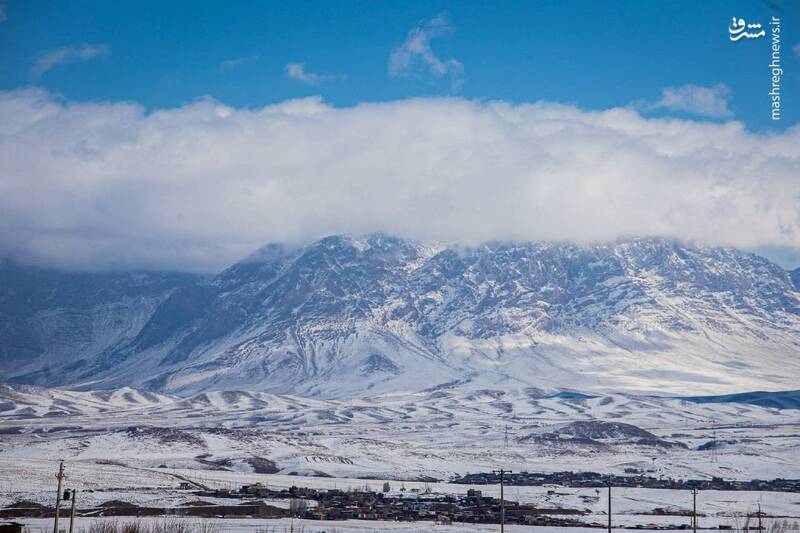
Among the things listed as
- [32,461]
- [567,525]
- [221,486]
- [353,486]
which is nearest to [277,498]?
[221,486]

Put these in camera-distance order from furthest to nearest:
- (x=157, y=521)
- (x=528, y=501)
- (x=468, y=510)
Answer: (x=528, y=501), (x=468, y=510), (x=157, y=521)

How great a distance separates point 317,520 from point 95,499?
2991 centimetres

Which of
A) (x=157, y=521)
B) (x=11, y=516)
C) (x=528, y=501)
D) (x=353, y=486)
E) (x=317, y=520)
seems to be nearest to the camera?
(x=157, y=521)

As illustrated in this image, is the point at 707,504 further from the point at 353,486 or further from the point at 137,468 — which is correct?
the point at 137,468

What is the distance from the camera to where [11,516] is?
5281 inches

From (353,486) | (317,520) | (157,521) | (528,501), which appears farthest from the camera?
(353,486)

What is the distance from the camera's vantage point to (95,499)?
15012 centimetres

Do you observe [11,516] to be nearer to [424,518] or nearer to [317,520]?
[317,520]

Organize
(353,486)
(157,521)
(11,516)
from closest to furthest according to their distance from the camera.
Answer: (157,521)
(11,516)
(353,486)

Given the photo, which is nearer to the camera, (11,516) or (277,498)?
(11,516)

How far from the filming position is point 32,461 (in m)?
198

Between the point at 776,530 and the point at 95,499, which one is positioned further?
the point at 95,499

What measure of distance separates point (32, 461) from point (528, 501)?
86134mm

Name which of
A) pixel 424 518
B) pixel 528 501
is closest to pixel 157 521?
pixel 424 518
